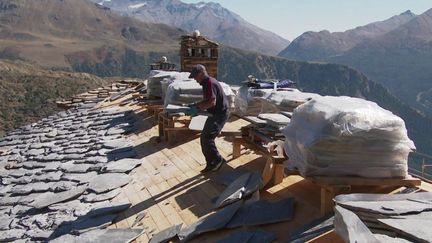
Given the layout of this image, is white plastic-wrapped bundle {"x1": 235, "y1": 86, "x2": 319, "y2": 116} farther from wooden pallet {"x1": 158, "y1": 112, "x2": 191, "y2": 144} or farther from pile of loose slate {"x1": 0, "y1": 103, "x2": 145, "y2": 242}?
pile of loose slate {"x1": 0, "y1": 103, "x2": 145, "y2": 242}

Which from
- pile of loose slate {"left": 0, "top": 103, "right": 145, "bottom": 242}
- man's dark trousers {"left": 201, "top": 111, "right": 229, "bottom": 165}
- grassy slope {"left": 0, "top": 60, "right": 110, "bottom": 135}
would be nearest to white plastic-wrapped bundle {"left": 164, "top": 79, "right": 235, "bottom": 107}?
pile of loose slate {"left": 0, "top": 103, "right": 145, "bottom": 242}

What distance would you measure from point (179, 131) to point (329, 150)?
5787mm

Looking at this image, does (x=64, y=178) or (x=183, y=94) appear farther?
(x=183, y=94)

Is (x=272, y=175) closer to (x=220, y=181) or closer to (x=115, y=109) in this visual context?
(x=220, y=181)

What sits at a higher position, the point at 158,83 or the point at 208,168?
the point at 158,83

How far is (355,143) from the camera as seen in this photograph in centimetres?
531

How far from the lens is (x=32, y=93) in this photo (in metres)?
48.7

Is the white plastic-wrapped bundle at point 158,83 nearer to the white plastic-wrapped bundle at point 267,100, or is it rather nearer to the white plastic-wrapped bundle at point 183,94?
the white plastic-wrapped bundle at point 183,94

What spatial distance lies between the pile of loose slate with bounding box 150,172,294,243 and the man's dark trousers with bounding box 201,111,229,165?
1.69m

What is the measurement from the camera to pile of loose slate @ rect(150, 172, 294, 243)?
5430 millimetres

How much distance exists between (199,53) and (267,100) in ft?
33.2

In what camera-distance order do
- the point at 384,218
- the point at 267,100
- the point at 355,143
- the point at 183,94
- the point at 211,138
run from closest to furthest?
the point at 384,218 < the point at 355,143 < the point at 211,138 < the point at 267,100 < the point at 183,94

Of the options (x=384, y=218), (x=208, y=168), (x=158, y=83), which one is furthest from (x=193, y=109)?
(x=158, y=83)

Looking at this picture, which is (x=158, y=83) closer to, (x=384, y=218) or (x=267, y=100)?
(x=267, y=100)
